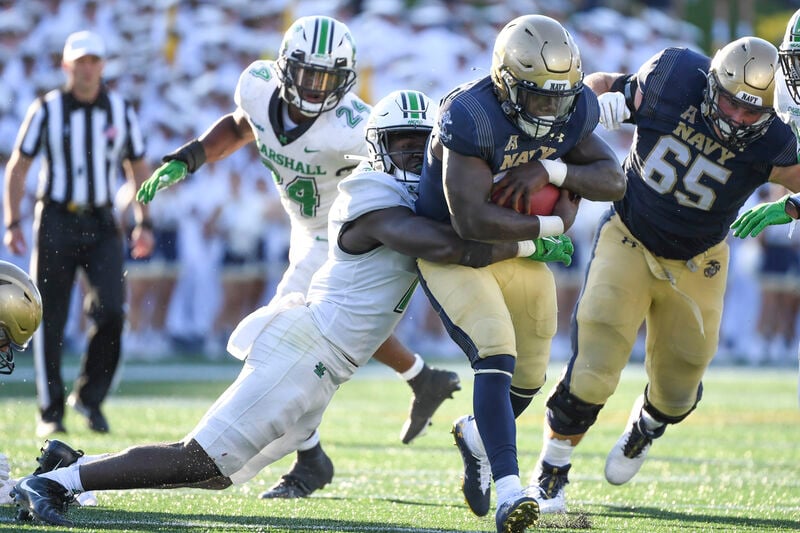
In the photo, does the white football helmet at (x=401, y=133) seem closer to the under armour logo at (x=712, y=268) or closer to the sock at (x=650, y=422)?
the under armour logo at (x=712, y=268)

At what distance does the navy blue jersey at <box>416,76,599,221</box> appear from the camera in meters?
4.06

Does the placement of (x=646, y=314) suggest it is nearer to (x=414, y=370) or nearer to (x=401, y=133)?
(x=414, y=370)

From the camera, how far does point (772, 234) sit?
44.9ft

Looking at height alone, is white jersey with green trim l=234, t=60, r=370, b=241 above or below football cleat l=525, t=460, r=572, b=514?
above

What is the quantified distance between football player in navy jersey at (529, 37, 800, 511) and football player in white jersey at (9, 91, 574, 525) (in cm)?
82

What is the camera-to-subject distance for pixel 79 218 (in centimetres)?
734

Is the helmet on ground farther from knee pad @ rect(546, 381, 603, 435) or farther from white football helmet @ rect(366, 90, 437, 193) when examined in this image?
knee pad @ rect(546, 381, 603, 435)

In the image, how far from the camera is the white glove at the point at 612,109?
4949 millimetres

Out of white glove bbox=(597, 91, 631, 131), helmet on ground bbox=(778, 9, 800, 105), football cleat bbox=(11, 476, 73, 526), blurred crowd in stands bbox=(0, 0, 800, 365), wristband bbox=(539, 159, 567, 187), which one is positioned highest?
helmet on ground bbox=(778, 9, 800, 105)

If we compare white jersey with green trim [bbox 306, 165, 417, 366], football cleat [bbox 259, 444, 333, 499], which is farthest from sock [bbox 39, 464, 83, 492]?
football cleat [bbox 259, 444, 333, 499]

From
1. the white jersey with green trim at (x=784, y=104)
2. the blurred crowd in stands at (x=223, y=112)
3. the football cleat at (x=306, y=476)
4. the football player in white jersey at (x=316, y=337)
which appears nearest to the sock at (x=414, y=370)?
the football cleat at (x=306, y=476)

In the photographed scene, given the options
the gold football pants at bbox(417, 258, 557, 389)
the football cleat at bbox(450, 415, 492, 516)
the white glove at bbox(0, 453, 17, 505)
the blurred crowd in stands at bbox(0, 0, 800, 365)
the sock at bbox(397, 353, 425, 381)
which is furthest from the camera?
the blurred crowd in stands at bbox(0, 0, 800, 365)

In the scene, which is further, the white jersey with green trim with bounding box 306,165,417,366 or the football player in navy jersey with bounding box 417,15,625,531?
the white jersey with green trim with bounding box 306,165,417,366

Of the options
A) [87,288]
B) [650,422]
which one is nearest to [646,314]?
[650,422]
